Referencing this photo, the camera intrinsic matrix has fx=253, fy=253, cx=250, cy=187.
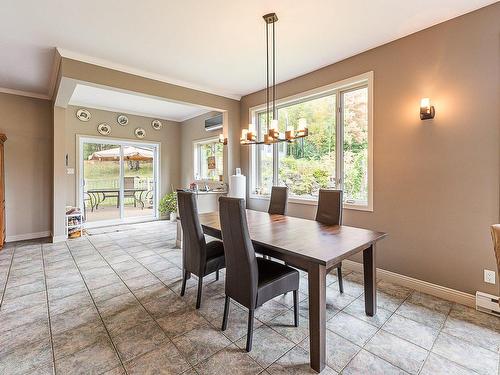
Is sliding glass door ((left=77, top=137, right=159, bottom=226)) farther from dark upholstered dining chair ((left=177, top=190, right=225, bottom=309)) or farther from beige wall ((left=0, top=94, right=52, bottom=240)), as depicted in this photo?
dark upholstered dining chair ((left=177, top=190, right=225, bottom=309))

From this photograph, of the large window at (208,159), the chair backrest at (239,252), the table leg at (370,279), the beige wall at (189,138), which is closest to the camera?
the chair backrest at (239,252)

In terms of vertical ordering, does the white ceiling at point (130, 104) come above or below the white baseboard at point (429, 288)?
above

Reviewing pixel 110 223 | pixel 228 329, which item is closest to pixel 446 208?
pixel 228 329

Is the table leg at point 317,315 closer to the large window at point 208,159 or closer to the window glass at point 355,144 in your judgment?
the window glass at point 355,144

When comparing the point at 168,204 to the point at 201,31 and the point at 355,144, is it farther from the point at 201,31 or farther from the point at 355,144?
the point at 355,144

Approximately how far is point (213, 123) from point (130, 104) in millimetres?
1914

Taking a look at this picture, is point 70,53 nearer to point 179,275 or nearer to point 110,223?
point 179,275

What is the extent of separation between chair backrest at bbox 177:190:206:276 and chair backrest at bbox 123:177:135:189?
4812 millimetres

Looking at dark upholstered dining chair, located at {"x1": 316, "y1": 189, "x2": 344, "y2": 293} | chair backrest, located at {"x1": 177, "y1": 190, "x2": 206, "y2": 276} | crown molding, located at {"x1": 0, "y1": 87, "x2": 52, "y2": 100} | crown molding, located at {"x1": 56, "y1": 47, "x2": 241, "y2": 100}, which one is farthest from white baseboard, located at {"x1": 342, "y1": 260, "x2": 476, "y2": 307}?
crown molding, located at {"x1": 0, "y1": 87, "x2": 52, "y2": 100}

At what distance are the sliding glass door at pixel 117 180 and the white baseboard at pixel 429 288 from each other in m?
5.80

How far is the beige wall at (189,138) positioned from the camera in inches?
259

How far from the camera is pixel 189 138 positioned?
23.3 ft

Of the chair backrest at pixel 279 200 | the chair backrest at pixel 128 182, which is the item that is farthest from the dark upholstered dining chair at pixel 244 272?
the chair backrest at pixel 128 182

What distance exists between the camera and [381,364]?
1.73 metres
